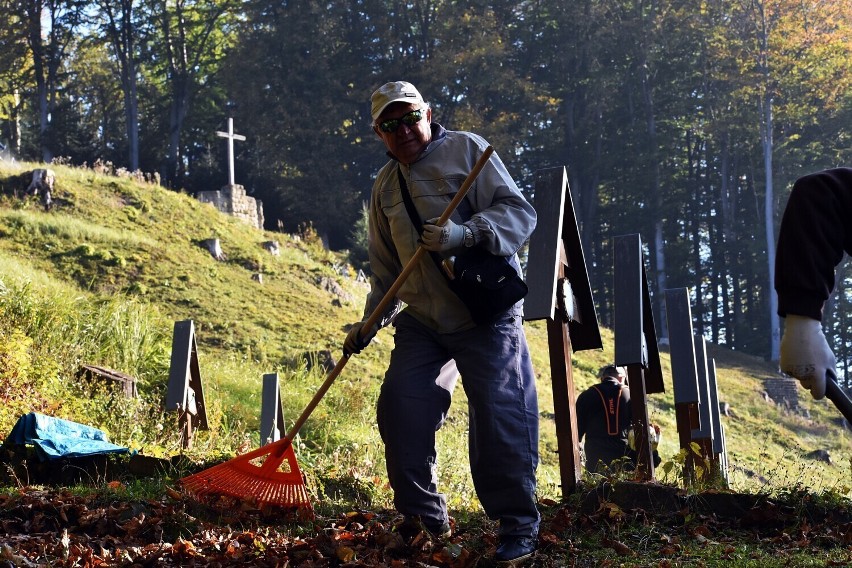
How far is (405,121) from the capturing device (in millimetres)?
4863

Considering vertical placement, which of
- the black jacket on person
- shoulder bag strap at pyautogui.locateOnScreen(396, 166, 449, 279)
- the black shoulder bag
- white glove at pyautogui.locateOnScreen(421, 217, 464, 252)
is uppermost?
shoulder bag strap at pyautogui.locateOnScreen(396, 166, 449, 279)

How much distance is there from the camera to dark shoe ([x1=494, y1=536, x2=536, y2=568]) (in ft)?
14.7

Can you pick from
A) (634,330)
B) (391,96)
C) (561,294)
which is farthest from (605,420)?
(391,96)

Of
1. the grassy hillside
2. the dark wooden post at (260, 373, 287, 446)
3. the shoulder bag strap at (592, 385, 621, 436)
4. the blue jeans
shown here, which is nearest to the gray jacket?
the blue jeans

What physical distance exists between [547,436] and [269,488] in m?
10.6

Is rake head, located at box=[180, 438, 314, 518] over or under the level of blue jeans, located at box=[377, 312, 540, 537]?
under

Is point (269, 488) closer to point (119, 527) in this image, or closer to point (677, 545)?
point (119, 527)

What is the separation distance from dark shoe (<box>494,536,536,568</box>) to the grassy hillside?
1.56m

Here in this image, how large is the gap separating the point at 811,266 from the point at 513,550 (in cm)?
192

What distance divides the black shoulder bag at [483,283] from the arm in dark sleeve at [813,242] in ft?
5.29

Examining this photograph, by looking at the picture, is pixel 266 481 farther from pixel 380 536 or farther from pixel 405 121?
pixel 405 121

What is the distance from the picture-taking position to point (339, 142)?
140ft

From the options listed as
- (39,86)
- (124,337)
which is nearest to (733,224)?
(39,86)

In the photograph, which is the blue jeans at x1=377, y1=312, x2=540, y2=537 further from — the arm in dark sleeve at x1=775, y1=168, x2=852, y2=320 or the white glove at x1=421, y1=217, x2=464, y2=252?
the arm in dark sleeve at x1=775, y1=168, x2=852, y2=320
